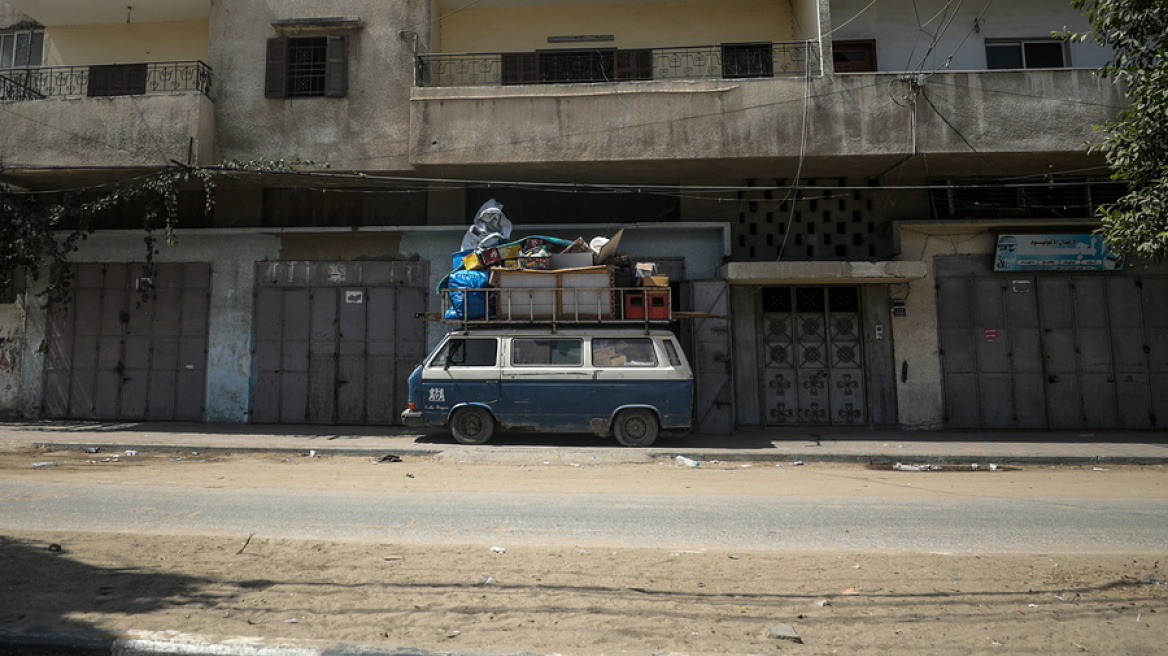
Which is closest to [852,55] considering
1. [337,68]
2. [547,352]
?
[547,352]

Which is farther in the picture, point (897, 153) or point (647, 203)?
point (647, 203)

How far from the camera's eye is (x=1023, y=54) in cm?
1376

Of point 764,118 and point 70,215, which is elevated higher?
point 764,118

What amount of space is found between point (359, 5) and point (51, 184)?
25.0 feet

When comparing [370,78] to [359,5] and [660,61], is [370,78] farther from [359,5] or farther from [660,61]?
[660,61]

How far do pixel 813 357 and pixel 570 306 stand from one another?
5683mm

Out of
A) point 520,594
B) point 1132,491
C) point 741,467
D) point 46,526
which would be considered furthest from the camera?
point 741,467

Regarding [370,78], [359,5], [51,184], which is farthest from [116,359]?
[359,5]

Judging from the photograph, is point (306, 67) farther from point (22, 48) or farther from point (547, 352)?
point (547, 352)

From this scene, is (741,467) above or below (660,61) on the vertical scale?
below

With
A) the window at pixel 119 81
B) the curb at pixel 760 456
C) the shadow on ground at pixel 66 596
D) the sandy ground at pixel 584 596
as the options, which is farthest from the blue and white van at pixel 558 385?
the window at pixel 119 81

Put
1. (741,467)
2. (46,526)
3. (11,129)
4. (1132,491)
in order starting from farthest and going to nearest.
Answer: (11,129), (741,467), (1132,491), (46,526)

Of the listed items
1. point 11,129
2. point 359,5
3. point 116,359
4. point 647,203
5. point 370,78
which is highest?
point 359,5

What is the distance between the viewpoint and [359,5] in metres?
13.2
